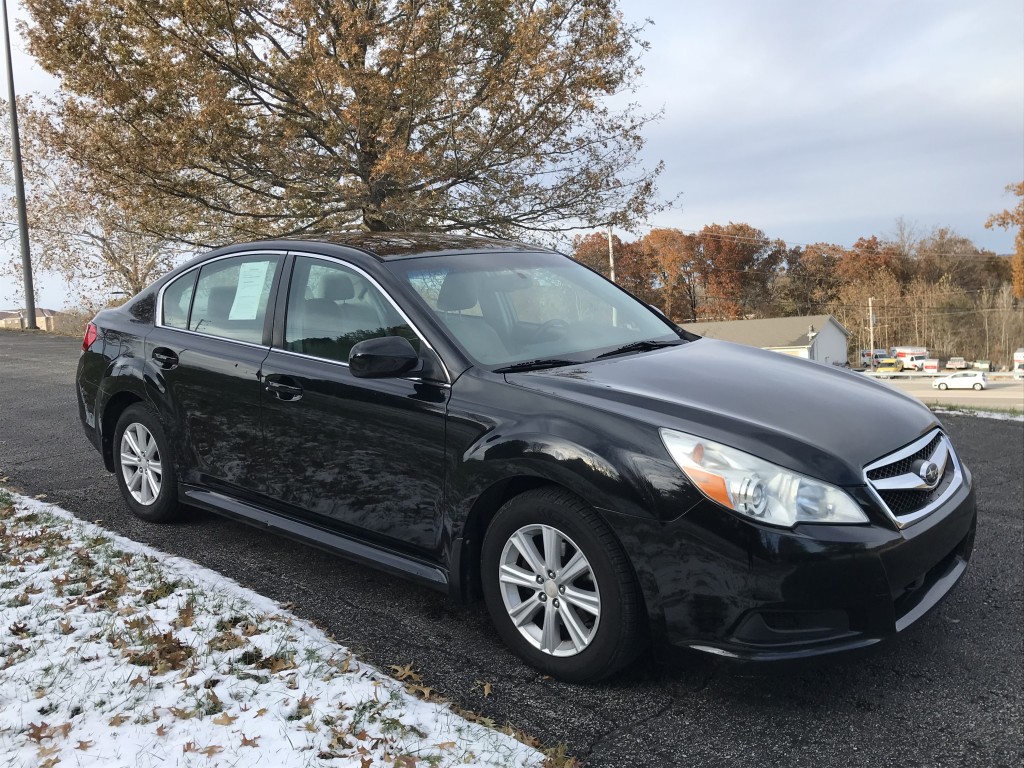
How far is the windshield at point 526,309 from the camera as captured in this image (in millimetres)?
3754

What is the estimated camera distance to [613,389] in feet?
10.7

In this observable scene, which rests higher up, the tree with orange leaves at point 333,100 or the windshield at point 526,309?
the tree with orange leaves at point 333,100

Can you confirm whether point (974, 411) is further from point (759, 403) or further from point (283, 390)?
point (283, 390)

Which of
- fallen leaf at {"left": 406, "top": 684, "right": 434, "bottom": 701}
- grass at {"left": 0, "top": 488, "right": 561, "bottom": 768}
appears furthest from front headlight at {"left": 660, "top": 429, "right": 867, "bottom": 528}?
fallen leaf at {"left": 406, "top": 684, "right": 434, "bottom": 701}

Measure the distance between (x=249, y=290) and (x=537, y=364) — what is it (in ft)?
6.05

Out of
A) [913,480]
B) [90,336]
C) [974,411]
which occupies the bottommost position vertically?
[974,411]

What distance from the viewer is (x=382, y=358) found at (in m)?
3.48

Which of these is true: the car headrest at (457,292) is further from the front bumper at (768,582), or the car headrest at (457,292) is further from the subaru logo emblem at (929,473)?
the subaru logo emblem at (929,473)

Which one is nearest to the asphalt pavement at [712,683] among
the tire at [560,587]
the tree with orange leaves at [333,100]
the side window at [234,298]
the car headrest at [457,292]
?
the tire at [560,587]

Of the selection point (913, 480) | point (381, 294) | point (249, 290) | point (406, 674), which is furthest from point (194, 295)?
point (913, 480)

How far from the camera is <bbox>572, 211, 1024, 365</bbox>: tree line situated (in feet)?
255

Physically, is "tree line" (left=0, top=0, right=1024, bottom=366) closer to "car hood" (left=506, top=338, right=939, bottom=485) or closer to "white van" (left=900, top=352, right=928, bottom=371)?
"car hood" (left=506, top=338, right=939, bottom=485)

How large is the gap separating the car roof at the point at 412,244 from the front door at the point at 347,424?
0.64ft

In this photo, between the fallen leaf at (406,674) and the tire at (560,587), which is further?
the fallen leaf at (406,674)
